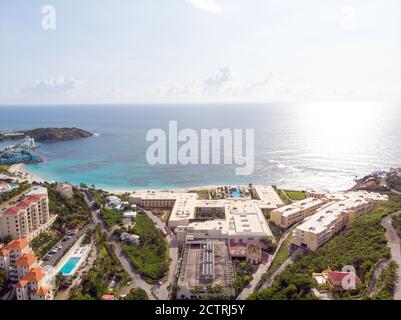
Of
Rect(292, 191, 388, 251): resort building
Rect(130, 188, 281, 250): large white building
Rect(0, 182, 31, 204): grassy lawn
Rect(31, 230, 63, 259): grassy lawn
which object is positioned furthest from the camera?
Rect(0, 182, 31, 204): grassy lawn

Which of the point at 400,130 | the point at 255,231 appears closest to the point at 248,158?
the point at 255,231

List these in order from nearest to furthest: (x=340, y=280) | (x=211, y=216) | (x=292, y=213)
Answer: (x=340, y=280), (x=292, y=213), (x=211, y=216)

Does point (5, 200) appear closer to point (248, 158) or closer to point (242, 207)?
point (242, 207)

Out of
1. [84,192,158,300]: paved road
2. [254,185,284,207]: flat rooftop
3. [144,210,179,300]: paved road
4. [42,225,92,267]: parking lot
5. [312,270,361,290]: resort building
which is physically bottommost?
[144,210,179,300]: paved road

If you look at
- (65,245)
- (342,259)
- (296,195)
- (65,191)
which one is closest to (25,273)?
(65,245)

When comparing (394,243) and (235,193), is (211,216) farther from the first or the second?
(394,243)

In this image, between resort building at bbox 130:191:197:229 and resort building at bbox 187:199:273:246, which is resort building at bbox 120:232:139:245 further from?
resort building at bbox 130:191:197:229

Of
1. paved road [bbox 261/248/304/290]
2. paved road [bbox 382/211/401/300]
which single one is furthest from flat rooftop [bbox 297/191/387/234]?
paved road [bbox 382/211/401/300]
